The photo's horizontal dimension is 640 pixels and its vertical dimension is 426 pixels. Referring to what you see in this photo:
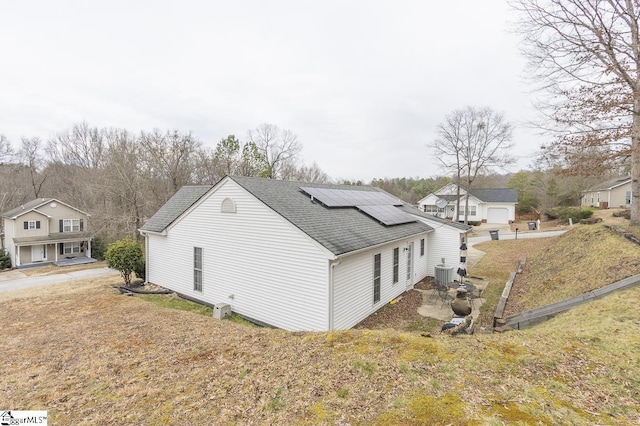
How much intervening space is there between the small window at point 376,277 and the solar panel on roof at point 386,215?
2.04 metres

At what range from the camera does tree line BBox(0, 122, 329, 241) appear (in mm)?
25438

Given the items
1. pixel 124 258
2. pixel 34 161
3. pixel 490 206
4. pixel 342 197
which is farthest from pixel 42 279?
Answer: pixel 490 206

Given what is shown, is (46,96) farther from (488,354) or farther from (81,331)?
(488,354)

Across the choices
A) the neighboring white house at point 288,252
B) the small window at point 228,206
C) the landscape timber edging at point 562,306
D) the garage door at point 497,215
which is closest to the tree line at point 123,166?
the neighboring white house at point 288,252

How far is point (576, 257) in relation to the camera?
31.7 ft

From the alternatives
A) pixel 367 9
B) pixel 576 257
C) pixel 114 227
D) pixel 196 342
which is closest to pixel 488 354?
pixel 196 342

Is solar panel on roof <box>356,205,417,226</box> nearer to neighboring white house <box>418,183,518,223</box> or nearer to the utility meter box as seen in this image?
the utility meter box

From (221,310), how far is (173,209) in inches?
272

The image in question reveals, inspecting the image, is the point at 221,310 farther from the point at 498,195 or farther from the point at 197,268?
the point at 498,195

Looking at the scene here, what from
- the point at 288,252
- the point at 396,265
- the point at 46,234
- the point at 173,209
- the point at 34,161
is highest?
the point at 34,161

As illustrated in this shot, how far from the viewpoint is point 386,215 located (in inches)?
504

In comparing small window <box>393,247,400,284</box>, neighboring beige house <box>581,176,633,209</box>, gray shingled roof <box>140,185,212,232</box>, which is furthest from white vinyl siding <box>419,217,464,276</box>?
neighboring beige house <box>581,176,633,209</box>

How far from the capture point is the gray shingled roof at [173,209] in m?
13.2

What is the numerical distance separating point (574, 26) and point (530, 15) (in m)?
1.48
